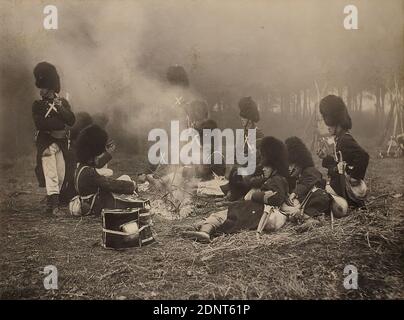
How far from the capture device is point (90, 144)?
5.32 metres

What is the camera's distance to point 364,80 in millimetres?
5453

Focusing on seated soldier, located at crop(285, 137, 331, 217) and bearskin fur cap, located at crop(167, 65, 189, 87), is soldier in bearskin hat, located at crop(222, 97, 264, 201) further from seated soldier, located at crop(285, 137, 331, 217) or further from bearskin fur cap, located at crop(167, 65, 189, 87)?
→ bearskin fur cap, located at crop(167, 65, 189, 87)

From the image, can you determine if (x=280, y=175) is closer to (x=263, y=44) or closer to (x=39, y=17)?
(x=263, y=44)

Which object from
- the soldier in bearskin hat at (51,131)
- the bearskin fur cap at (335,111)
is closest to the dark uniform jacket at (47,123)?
the soldier in bearskin hat at (51,131)

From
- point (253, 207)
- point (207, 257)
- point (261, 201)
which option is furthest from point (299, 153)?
point (207, 257)

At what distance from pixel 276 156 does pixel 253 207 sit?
67cm

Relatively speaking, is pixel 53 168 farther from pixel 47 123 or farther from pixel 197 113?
pixel 197 113

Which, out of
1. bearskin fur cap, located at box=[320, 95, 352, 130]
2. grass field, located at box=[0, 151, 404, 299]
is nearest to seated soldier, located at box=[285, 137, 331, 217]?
grass field, located at box=[0, 151, 404, 299]

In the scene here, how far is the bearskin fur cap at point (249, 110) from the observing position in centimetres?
539

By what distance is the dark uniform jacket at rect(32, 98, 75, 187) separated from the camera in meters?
5.39

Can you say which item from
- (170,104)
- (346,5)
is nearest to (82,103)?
(170,104)

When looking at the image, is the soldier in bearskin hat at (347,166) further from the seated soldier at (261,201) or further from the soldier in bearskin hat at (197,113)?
the soldier in bearskin hat at (197,113)

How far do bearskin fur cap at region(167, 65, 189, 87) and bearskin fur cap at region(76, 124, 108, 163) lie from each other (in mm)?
1059

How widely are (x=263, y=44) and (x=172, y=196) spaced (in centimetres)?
218
